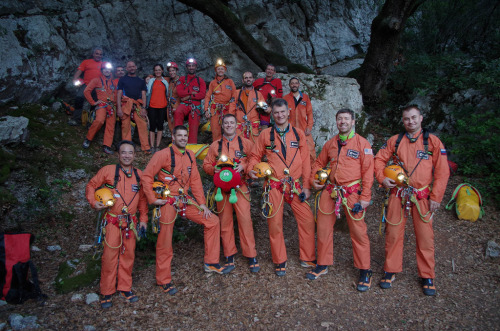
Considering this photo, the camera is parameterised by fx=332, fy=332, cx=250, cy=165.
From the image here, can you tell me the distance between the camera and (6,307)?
4.38 metres

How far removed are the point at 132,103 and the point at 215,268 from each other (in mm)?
5391

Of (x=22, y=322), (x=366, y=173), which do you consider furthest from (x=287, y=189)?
(x=22, y=322)

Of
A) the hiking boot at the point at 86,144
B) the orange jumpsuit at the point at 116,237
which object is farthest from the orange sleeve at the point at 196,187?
the hiking boot at the point at 86,144

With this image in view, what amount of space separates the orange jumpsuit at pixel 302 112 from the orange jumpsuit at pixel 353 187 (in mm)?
3256

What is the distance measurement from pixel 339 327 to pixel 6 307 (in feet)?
14.2

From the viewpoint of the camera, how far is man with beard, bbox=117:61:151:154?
8.63m

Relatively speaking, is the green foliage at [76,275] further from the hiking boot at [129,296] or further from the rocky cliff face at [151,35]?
the rocky cliff face at [151,35]

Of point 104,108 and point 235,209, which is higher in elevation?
point 104,108

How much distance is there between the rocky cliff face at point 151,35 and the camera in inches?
368

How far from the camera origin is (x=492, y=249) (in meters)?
5.64

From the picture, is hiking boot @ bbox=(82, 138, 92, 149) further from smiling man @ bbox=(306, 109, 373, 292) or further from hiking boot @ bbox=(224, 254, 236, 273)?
smiling man @ bbox=(306, 109, 373, 292)

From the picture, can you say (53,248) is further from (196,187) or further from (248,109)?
(248,109)

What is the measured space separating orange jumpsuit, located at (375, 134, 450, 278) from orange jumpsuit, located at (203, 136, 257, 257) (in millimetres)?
2064

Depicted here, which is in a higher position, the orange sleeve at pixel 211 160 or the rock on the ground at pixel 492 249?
the orange sleeve at pixel 211 160
